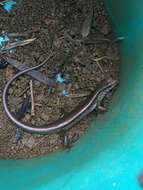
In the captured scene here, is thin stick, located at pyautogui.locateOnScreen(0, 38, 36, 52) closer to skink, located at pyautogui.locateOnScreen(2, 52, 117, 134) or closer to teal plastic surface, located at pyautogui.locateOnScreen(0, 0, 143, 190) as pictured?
skink, located at pyautogui.locateOnScreen(2, 52, 117, 134)

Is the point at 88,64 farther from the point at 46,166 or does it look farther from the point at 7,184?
the point at 7,184

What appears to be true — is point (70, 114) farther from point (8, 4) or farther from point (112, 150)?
point (8, 4)

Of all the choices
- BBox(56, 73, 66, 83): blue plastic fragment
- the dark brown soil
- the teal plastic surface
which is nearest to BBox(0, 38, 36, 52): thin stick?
the dark brown soil

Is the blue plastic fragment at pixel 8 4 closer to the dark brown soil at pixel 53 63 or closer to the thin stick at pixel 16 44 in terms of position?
the dark brown soil at pixel 53 63

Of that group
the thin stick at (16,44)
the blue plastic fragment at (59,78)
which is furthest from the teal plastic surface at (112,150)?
the thin stick at (16,44)

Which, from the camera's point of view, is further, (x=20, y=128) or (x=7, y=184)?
(x=20, y=128)

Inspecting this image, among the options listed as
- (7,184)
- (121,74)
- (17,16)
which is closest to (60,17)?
(17,16)

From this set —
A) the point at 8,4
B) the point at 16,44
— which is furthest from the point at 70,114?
the point at 8,4
